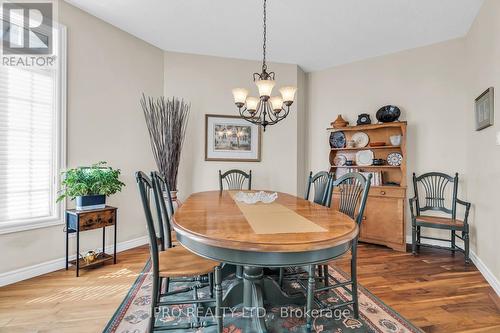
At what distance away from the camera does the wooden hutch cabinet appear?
11.7ft

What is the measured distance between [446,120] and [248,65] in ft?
9.71

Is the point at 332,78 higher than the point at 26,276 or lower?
higher

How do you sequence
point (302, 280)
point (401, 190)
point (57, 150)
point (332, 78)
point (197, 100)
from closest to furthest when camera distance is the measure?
1. point (302, 280)
2. point (57, 150)
3. point (401, 190)
4. point (197, 100)
5. point (332, 78)

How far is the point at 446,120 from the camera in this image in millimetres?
3691

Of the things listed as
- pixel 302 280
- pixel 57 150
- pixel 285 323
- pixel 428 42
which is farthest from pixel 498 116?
pixel 57 150

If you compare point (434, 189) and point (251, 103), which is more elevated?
point (251, 103)

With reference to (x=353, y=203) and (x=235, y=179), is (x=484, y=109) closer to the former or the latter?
(x=353, y=203)

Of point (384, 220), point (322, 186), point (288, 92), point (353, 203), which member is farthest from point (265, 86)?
point (384, 220)

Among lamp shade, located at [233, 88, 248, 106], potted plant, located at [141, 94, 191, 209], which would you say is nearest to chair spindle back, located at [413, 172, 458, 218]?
lamp shade, located at [233, 88, 248, 106]

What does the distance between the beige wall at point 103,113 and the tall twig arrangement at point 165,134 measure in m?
0.17

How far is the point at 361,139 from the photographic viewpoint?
4230 mm

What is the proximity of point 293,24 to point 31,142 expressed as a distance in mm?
3150

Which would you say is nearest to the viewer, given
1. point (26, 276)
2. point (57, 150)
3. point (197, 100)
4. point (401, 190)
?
point (26, 276)

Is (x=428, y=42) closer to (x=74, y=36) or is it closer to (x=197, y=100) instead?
(x=197, y=100)
